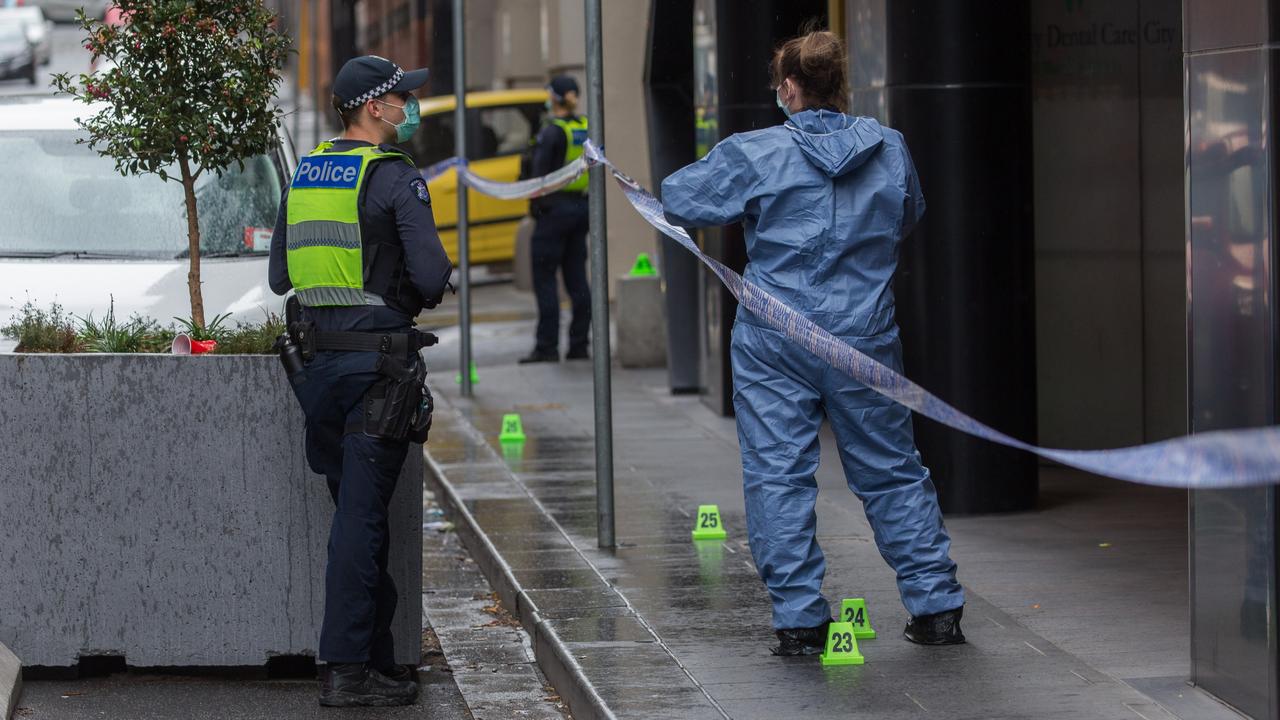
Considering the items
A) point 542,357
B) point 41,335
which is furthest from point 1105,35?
point 542,357

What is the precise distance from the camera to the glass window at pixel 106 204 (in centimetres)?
894

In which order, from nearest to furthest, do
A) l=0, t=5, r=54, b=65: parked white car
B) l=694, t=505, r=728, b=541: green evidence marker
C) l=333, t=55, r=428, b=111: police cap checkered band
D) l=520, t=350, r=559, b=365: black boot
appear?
l=333, t=55, r=428, b=111: police cap checkered band, l=694, t=505, r=728, b=541: green evidence marker, l=520, t=350, r=559, b=365: black boot, l=0, t=5, r=54, b=65: parked white car

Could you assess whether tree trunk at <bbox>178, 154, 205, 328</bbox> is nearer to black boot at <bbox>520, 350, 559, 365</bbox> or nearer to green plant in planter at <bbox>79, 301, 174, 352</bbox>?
green plant in planter at <bbox>79, 301, 174, 352</bbox>

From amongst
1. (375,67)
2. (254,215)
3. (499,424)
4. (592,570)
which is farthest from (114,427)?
(499,424)

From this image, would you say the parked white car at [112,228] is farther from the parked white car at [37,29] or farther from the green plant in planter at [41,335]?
the parked white car at [37,29]

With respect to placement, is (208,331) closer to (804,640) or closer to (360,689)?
(360,689)

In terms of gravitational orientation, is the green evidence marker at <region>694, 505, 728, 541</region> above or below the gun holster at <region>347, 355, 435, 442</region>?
below

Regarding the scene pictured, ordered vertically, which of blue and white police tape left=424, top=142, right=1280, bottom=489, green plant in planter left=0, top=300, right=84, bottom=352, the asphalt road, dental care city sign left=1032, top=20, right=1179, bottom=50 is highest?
the asphalt road

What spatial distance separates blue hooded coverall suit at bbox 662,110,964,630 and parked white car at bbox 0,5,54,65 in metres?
18.6

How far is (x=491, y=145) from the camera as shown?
21.1 meters

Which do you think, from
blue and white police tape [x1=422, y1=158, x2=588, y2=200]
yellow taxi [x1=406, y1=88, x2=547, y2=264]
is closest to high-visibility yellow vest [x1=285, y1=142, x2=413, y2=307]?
blue and white police tape [x1=422, y1=158, x2=588, y2=200]

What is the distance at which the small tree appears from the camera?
6738 mm

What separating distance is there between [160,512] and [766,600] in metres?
2.05

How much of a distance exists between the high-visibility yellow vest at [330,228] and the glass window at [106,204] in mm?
3366
